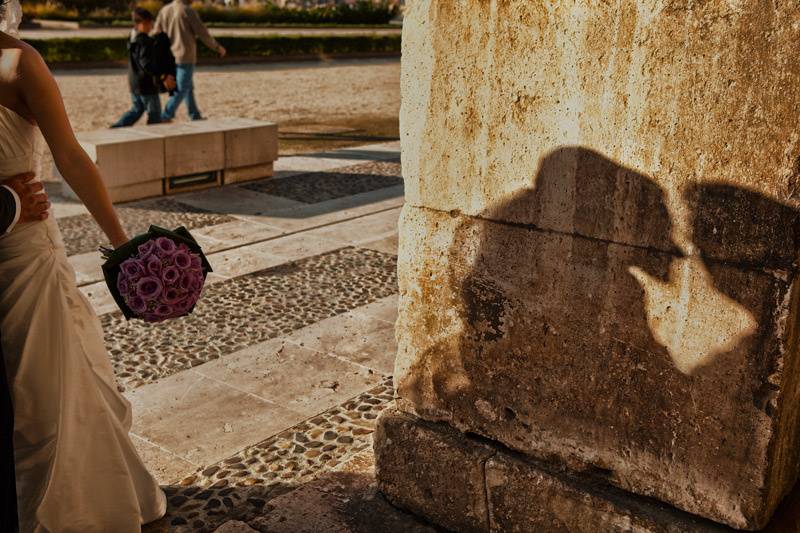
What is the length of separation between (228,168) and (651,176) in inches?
277

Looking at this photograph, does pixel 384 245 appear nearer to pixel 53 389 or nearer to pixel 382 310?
pixel 382 310

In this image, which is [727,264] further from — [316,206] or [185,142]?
[185,142]

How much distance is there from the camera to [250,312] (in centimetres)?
543

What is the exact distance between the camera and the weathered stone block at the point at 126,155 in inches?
313

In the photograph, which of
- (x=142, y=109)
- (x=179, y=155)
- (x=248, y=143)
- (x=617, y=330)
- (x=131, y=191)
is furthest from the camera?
(x=142, y=109)

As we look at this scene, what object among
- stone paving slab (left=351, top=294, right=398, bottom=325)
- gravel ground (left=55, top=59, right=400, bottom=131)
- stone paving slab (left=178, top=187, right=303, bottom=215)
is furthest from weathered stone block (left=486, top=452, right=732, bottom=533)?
gravel ground (left=55, top=59, right=400, bottom=131)

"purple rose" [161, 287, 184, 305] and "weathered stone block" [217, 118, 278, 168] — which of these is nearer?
"purple rose" [161, 287, 184, 305]

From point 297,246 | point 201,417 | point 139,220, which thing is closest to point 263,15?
point 139,220

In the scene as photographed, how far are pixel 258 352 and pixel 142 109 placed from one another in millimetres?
6362

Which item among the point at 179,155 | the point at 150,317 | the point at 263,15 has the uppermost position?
the point at 263,15

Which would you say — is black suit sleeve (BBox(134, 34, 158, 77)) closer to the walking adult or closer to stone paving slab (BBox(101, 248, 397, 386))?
the walking adult

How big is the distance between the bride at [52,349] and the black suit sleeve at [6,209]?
0.06 m

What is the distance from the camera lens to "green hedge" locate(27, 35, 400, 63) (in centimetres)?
2009

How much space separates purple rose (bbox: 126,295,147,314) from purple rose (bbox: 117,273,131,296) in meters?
0.03
